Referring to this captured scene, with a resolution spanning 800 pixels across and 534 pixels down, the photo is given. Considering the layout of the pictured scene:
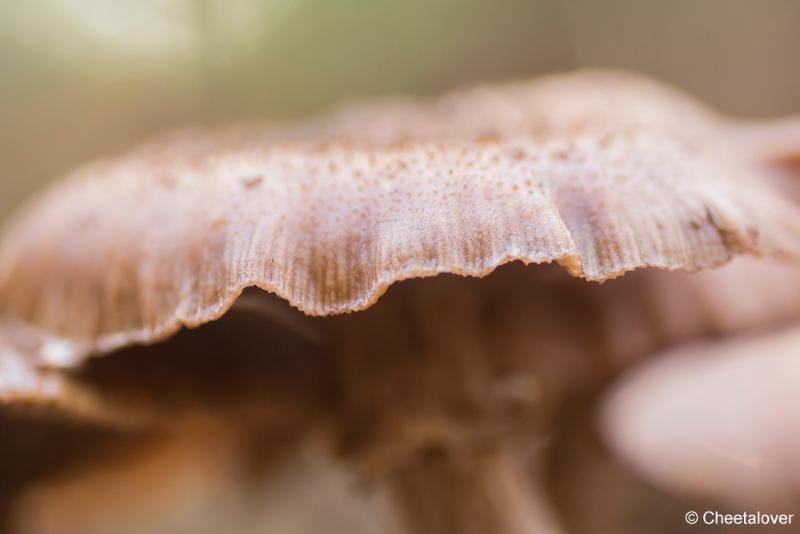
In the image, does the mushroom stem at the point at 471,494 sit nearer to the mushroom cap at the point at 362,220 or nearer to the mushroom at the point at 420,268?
the mushroom at the point at 420,268

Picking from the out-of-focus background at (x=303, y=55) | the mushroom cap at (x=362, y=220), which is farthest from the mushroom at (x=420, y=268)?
the out-of-focus background at (x=303, y=55)

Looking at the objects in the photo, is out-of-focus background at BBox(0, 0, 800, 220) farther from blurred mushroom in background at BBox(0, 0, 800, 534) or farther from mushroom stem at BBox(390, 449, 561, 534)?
mushroom stem at BBox(390, 449, 561, 534)

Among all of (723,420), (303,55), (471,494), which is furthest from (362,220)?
(303,55)

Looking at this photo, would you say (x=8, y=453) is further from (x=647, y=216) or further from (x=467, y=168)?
(x=647, y=216)

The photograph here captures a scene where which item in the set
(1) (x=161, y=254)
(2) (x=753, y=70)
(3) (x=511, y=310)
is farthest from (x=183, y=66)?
(1) (x=161, y=254)

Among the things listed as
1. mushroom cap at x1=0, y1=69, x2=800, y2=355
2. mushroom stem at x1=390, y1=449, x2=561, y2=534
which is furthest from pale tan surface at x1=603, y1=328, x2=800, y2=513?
mushroom cap at x1=0, y1=69, x2=800, y2=355

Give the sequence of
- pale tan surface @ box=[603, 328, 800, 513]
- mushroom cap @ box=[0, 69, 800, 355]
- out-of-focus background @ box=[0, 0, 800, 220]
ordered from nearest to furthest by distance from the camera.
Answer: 1. mushroom cap @ box=[0, 69, 800, 355]
2. pale tan surface @ box=[603, 328, 800, 513]
3. out-of-focus background @ box=[0, 0, 800, 220]
